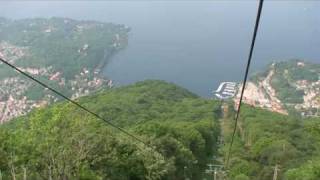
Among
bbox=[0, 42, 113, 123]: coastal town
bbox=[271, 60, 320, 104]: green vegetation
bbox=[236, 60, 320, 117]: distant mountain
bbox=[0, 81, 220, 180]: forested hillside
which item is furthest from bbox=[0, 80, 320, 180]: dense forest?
bbox=[271, 60, 320, 104]: green vegetation

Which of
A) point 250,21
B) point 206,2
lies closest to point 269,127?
point 250,21

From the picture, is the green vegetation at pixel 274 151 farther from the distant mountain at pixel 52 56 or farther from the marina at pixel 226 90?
the distant mountain at pixel 52 56

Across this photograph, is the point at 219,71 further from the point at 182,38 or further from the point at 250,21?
the point at 250,21

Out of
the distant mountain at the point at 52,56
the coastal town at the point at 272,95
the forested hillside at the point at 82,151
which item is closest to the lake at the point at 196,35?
the distant mountain at the point at 52,56

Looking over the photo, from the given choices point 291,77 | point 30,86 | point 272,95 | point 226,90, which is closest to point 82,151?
point 272,95

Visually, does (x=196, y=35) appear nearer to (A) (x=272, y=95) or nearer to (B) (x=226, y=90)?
(B) (x=226, y=90)
